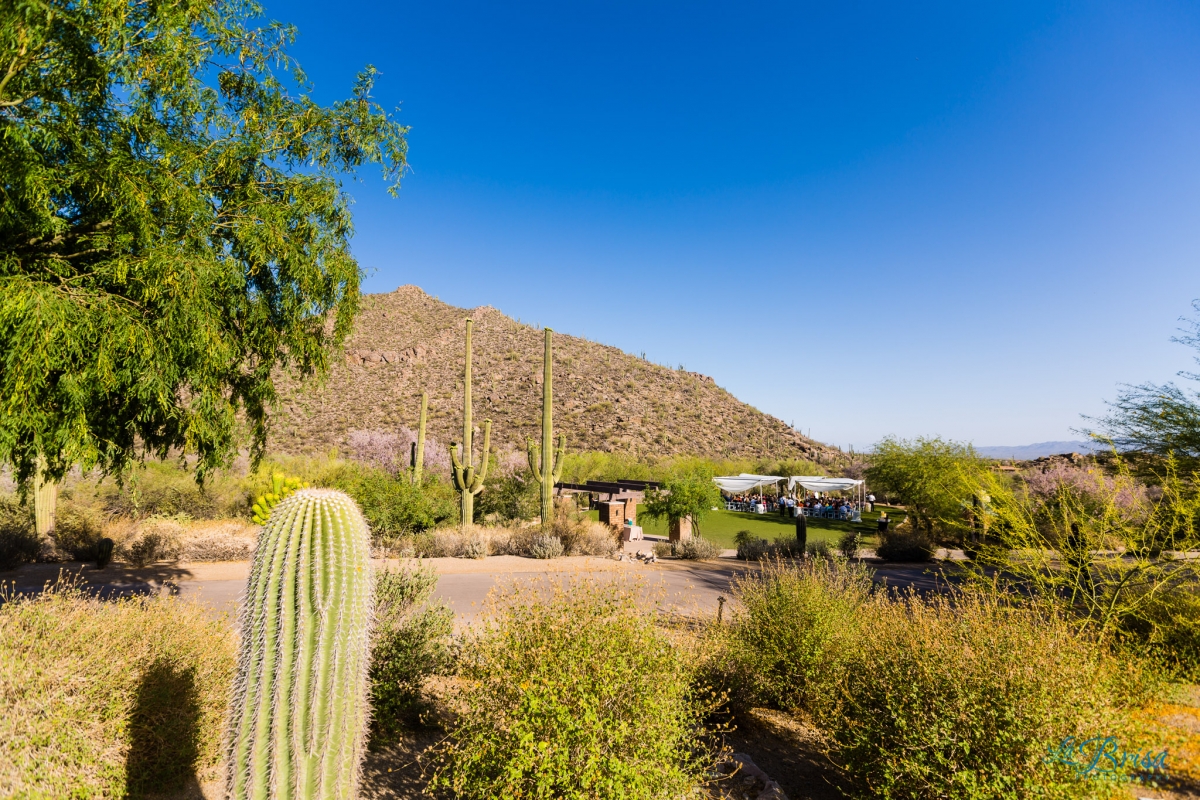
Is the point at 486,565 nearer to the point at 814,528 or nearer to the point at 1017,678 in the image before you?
the point at 1017,678

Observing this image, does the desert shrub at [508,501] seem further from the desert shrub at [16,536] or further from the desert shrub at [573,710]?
the desert shrub at [573,710]

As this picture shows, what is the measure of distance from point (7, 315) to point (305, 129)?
434 cm

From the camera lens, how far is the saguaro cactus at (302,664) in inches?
114

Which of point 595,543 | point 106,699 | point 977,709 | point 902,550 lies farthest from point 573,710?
point 902,550

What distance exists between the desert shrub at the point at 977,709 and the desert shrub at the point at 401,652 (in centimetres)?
352

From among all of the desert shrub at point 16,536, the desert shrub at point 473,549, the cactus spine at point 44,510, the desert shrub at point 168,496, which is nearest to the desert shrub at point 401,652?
the desert shrub at point 473,549

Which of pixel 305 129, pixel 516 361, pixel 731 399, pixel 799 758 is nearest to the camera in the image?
pixel 799 758

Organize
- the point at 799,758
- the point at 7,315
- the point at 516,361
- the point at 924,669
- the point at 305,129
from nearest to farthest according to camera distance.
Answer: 1. the point at 924,669
2. the point at 7,315
3. the point at 799,758
4. the point at 305,129
5. the point at 516,361

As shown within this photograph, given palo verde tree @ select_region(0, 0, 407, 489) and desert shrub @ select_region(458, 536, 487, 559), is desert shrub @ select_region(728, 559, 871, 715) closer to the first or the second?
palo verde tree @ select_region(0, 0, 407, 489)

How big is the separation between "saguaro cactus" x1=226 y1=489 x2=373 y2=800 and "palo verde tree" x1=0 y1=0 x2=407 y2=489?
116 inches

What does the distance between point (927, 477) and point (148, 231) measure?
21344mm

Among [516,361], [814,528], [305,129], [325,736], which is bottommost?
[814,528]

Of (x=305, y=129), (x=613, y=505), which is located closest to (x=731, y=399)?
(x=613, y=505)

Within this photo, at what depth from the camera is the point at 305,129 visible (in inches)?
290
